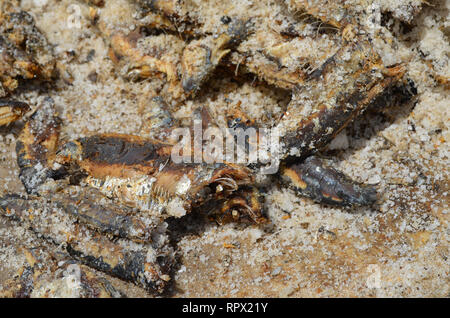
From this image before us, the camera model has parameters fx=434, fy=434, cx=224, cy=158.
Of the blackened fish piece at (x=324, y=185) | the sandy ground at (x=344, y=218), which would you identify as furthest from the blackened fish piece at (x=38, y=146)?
the blackened fish piece at (x=324, y=185)

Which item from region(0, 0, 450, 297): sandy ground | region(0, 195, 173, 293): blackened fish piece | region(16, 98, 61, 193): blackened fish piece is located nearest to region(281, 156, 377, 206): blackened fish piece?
region(0, 0, 450, 297): sandy ground

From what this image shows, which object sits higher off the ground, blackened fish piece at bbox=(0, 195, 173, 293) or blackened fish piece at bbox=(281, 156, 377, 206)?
blackened fish piece at bbox=(281, 156, 377, 206)

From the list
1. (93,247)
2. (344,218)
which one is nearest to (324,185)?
(344,218)

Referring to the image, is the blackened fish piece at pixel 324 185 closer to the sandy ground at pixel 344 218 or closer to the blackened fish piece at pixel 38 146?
the sandy ground at pixel 344 218

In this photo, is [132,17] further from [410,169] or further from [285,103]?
[410,169]

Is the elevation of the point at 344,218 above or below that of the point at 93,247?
above

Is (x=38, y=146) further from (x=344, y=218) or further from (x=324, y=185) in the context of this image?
(x=344, y=218)

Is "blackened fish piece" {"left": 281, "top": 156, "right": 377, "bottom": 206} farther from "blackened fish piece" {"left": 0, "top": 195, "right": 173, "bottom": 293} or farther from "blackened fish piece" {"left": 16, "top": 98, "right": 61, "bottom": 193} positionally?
"blackened fish piece" {"left": 16, "top": 98, "right": 61, "bottom": 193}

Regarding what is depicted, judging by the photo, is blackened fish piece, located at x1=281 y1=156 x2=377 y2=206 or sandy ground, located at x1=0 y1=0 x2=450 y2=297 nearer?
sandy ground, located at x1=0 y1=0 x2=450 y2=297
